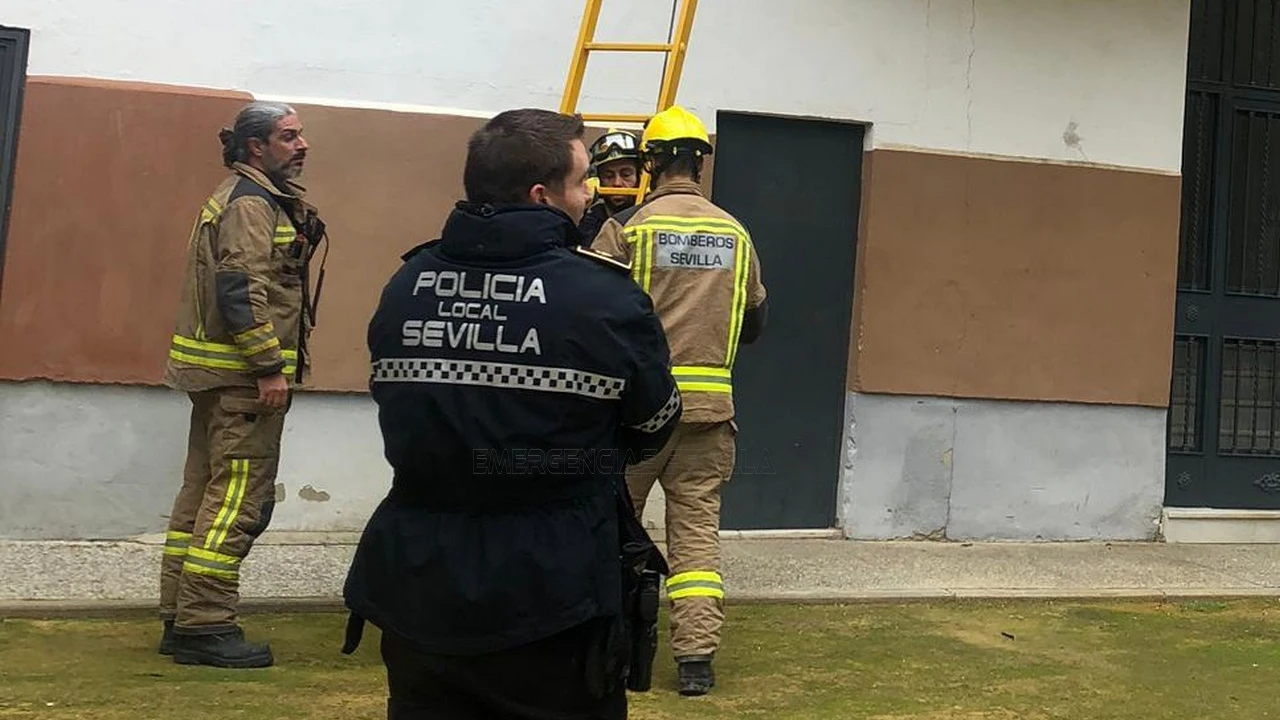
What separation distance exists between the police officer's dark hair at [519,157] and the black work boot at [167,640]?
2.89 meters

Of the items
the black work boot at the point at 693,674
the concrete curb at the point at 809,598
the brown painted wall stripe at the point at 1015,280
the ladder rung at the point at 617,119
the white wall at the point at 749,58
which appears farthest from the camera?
the brown painted wall stripe at the point at 1015,280

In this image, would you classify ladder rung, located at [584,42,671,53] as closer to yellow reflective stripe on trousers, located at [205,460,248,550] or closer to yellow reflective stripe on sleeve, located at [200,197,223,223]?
yellow reflective stripe on sleeve, located at [200,197,223,223]

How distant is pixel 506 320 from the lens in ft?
7.75

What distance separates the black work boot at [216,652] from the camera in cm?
459

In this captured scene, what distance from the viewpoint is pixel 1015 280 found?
7328mm

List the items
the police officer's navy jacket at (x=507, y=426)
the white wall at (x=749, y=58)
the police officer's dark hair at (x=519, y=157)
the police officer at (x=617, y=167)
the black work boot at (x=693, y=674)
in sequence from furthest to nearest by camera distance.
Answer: the white wall at (x=749, y=58)
the police officer at (x=617, y=167)
the black work boot at (x=693, y=674)
the police officer's dark hair at (x=519, y=157)
the police officer's navy jacket at (x=507, y=426)

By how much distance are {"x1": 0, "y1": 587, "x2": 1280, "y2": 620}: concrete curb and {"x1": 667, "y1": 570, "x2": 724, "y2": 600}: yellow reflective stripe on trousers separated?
51.1 inches

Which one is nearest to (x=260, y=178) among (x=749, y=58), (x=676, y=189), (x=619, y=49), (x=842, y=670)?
(x=676, y=189)

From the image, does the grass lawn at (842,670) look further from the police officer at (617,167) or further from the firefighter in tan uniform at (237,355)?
the police officer at (617,167)

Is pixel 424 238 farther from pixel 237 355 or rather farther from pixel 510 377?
pixel 510 377

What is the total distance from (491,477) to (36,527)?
15.5 ft

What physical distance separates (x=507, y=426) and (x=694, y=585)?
7.58 ft

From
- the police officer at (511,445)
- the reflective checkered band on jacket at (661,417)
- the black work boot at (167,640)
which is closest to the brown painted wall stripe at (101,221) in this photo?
the black work boot at (167,640)

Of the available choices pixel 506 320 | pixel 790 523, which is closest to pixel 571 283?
pixel 506 320
